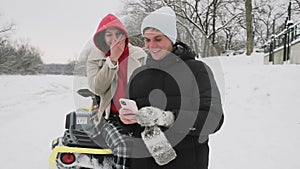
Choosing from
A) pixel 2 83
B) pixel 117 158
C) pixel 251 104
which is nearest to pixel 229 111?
pixel 251 104

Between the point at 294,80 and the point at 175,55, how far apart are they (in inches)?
206

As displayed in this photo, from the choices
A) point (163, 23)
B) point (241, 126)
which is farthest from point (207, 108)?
point (241, 126)

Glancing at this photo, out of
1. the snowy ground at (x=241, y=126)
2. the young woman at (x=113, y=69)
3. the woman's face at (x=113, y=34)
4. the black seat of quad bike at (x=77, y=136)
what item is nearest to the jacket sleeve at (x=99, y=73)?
the young woman at (x=113, y=69)

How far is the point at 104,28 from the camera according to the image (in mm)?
1703

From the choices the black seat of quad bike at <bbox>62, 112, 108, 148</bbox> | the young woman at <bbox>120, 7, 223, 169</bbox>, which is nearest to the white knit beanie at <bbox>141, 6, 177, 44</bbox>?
the young woman at <bbox>120, 7, 223, 169</bbox>

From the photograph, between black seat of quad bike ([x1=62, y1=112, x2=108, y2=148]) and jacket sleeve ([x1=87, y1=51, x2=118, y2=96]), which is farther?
black seat of quad bike ([x1=62, y1=112, x2=108, y2=148])

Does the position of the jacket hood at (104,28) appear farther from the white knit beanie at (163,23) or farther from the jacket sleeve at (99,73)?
the white knit beanie at (163,23)

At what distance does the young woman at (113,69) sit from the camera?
1.72 m

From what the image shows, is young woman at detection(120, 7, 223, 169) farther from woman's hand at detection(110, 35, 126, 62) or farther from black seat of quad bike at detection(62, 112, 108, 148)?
black seat of quad bike at detection(62, 112, 108, 148)

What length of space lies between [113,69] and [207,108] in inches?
27.6

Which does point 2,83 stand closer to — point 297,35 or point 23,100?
point 23,100

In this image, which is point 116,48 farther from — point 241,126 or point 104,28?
point 241,126

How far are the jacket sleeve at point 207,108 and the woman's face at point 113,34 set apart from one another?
639 millimetres

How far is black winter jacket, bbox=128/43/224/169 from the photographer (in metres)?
1.30
